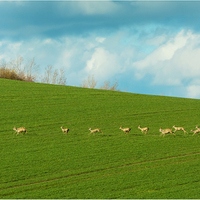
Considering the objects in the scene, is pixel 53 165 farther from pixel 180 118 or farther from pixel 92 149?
pixel 180 118

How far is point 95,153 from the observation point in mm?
22781

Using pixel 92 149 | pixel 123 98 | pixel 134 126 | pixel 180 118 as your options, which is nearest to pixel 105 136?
pixel 92 149

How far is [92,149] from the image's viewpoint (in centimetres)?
2362

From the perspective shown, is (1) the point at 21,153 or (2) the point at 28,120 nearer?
(1) the point at 21,153

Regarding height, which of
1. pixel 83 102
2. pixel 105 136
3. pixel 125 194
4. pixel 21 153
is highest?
pixel 83 102

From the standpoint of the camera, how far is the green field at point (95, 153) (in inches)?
682

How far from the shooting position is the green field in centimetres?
1733

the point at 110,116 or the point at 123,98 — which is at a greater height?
the point at 123,98

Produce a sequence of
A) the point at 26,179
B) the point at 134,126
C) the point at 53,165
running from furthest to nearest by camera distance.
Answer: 1. the point at 134,126
2. the point at 53,165
3. the point at 26,179

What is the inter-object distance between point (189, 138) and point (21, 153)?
57.7ft

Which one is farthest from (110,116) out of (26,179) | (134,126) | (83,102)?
(26,179)

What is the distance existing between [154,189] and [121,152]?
6218mm

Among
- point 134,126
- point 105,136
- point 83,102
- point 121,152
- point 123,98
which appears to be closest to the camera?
point 121,152

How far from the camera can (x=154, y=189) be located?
17188 mm
